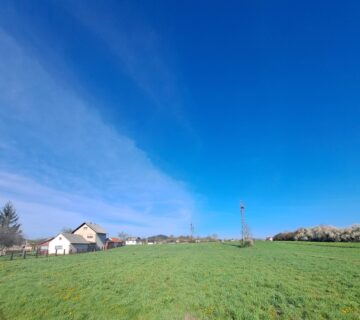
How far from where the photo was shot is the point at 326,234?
7638cm

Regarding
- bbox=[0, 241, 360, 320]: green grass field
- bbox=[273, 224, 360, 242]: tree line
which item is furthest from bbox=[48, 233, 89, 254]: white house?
bbox=[273, 224, 360, 242]: tree line

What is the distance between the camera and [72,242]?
219 feet

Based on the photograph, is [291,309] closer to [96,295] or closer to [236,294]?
[236,294]

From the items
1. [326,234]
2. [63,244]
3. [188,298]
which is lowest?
[188,298]

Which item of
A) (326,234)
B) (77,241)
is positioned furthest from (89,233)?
(326,234)

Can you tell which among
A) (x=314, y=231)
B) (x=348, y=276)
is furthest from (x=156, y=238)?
(x=348, y=276)

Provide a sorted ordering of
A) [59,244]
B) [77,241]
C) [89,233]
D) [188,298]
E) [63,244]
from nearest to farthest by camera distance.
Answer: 1. [188,298]
2. [63,244]
3. [59,244]
4. [77,241]
5. [89,233]

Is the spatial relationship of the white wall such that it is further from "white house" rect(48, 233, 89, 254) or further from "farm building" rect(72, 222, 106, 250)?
Answer: "farm building" rect(72, 222, 106, 250)

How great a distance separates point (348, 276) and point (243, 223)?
164 ft

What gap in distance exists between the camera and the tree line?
66.6 meters

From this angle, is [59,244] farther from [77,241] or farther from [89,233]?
[89,233]

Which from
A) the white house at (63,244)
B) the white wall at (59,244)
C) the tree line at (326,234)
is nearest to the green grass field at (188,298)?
the white house at (63,244)

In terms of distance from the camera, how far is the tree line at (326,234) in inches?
2622

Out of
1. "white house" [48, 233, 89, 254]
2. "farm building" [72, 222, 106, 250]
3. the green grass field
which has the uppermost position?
"farm building" [72, 222, 106, 250]
